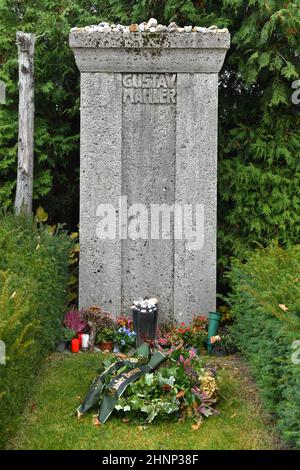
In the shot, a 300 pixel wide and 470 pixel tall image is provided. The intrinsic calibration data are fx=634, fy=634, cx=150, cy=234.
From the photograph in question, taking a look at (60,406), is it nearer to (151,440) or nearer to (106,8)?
(151,440)

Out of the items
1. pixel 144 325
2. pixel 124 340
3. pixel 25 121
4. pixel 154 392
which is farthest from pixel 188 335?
pixel 25 121

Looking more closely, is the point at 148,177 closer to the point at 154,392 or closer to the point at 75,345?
the point at 75,345

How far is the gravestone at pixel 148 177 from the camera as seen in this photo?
255 inches

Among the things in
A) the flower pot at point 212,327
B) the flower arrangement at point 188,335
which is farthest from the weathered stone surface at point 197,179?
the flower pot at point 212,327

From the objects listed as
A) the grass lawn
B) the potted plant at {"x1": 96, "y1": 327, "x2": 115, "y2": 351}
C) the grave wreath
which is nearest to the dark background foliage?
the potted plant at {"x1": 96, "y1": 327, "x2": 115, "y2": 351}

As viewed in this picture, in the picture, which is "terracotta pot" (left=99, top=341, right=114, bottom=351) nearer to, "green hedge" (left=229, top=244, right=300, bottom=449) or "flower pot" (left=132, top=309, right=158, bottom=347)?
"flower pot" (left=132, top=309, right=158, bottom=347)

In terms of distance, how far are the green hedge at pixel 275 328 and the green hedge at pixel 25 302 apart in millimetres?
1571

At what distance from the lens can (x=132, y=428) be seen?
4273 millimetres

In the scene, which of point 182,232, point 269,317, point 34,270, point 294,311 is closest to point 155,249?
point 182,232

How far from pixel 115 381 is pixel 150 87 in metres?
3.26

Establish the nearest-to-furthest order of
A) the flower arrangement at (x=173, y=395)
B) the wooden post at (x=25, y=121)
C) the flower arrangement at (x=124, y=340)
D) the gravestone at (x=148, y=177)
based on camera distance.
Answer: the flower arrangement at (x=173, y=395)
the flower arrangement at (x=124, y=340)
the gravestone at (x=148, y=177)
the wooden post at (x=25, y=121)

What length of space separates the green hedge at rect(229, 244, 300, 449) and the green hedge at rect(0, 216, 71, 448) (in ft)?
5.15

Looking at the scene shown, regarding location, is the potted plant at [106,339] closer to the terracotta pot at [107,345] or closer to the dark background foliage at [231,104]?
the terracotta pot at [107,345]

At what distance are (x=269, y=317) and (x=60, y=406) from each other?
1.64 m
